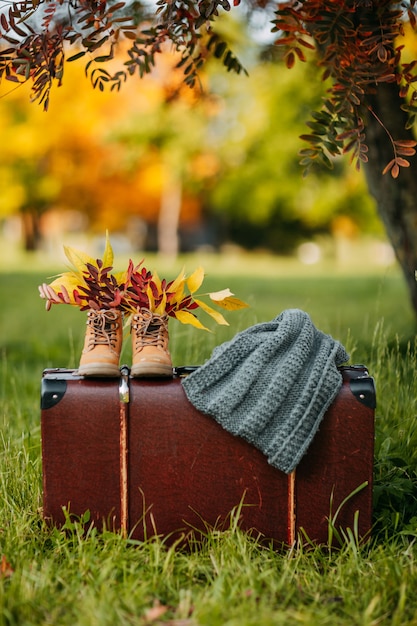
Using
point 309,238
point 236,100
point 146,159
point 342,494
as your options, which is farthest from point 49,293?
point 309,238

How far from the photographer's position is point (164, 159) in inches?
778

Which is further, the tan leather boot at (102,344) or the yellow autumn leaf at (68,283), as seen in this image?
the yellow autumn leaf at (68,283)

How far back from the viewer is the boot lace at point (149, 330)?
2283 mm

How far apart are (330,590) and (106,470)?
0.73 meters

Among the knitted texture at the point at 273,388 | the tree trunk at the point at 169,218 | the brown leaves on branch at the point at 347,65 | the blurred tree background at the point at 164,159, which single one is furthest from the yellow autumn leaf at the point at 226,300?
the tree trunk at the point at 169,218

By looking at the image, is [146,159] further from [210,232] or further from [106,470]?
[106,470]

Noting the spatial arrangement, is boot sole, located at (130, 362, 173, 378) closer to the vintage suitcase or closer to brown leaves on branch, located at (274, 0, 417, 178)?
the vintage suitcase

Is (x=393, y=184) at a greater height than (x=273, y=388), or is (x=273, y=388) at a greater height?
(x=393, y=184)

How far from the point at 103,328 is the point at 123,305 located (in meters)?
0.13

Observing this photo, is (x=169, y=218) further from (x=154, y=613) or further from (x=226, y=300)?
(x=154, y=613)

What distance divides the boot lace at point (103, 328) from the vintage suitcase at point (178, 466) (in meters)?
0.12

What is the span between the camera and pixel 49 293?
92.0 inches

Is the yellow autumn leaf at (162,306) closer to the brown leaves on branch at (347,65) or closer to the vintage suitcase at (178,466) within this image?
the vintage suitcase at (178,466)

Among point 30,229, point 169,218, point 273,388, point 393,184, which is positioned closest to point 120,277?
point 273,388
